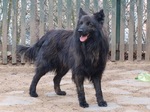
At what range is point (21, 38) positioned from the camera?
8.50 metres

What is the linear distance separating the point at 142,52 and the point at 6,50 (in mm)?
2992

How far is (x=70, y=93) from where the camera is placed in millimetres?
6172

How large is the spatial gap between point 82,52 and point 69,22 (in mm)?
3372

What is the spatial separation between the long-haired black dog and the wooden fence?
2.55 m

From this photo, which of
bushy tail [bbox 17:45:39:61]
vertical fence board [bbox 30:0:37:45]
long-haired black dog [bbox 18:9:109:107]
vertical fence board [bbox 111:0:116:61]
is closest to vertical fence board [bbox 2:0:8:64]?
vertical fence board [bbox 30:0:37:45]

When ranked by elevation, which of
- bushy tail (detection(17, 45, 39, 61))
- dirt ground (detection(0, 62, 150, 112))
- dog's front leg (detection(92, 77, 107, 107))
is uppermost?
bushy tail (detection(17, 45, 39, 61))

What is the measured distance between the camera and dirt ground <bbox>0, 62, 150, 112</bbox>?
17.0 ft

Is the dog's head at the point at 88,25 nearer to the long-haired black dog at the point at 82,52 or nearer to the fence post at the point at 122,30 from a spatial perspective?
the long-haired black dog at the point at 82,52

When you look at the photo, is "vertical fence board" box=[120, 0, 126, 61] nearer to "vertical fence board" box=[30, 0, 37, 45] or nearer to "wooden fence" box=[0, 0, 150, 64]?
"wooden fence" box=[0, 0, 150, 64]

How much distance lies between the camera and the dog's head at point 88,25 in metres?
5.05

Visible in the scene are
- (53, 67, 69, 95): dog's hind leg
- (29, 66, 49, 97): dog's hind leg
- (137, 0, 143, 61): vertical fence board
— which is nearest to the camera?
(29, 66, 49, 97): dog's hind leg

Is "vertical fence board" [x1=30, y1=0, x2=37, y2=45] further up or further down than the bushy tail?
further up

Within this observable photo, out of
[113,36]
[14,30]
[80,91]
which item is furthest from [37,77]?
[113,36]

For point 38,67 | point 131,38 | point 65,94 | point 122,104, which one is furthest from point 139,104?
point 131,38
